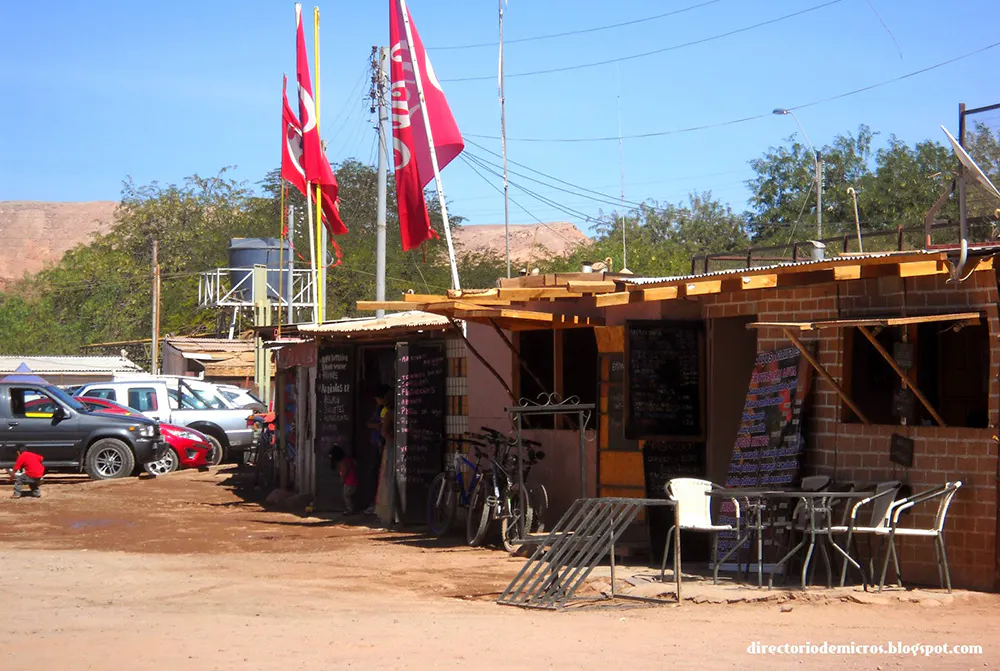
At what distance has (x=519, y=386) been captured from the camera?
44.8ft

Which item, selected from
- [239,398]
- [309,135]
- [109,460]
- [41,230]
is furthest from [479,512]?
[41,230]

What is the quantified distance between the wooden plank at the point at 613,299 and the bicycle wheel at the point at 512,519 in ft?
10.1

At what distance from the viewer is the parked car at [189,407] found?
2473cm

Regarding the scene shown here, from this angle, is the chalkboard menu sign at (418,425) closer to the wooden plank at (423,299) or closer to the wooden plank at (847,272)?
the wooden plank at (423,299)

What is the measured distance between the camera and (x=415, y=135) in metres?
15.8

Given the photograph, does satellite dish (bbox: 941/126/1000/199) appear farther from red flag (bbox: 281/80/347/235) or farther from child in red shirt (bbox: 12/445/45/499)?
child in red shirt (bbox: 12/445/45/499)

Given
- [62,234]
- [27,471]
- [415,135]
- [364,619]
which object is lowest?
[364,619]

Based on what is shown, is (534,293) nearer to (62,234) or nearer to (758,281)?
(758,281)

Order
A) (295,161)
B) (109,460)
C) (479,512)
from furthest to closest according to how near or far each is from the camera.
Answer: (109,460)
(295,161)
(479,512)

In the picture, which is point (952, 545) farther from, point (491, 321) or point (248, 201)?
point (248, 201)

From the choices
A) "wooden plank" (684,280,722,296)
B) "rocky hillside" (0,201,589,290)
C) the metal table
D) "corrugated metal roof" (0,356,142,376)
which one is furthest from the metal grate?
"rocky hillside" (0,201,589,290)

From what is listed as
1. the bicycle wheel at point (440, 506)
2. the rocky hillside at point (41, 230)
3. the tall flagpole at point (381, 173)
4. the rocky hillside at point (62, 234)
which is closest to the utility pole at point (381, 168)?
the tall flagpole at point (381, 173)

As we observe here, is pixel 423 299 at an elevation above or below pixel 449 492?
above

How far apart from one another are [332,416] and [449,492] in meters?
4.14
